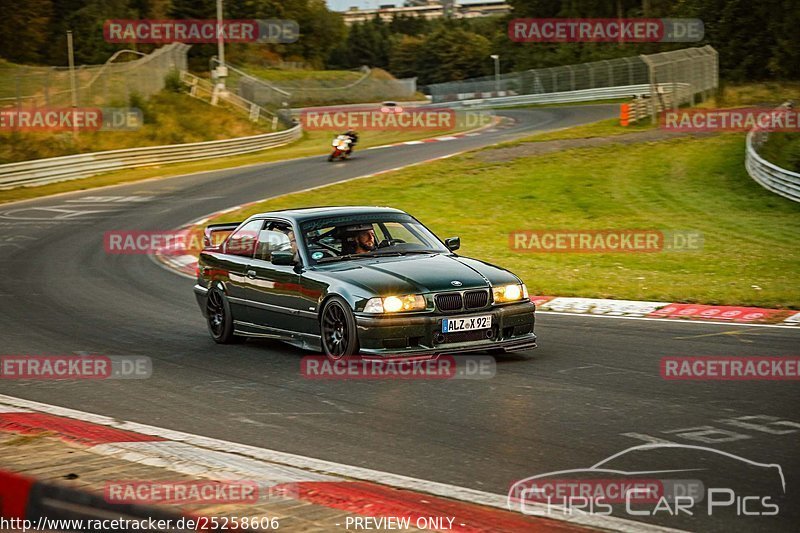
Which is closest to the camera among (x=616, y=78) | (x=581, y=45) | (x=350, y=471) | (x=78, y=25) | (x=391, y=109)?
(x=350, y=471)

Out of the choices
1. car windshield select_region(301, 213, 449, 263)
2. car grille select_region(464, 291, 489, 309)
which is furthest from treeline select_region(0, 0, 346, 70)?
car grille select_region(464, 291, 489, 309)

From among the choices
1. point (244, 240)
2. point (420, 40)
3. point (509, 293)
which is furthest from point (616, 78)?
point (420, 40)

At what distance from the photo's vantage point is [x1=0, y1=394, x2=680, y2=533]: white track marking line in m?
5.25

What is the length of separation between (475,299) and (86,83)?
110 feet

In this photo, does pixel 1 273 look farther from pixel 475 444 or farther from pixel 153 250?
pixel 475 444

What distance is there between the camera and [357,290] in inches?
379

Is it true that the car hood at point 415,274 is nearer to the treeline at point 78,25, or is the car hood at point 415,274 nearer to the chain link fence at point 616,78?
the chain link fence at point 616,78

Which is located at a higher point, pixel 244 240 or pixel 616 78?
pixel 616 78

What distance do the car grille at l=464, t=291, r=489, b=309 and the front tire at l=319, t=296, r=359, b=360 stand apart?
0.99 m

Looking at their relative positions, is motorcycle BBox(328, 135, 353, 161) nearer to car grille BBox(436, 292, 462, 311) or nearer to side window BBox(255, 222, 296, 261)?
side window BBox(255, 222, 296, 261)

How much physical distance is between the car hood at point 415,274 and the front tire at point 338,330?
0.25m

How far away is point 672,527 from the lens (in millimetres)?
5125

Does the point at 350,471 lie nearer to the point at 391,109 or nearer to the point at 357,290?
the point at 357,290

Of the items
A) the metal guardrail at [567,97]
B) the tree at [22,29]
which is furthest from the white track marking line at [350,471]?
the tree at [22,29]
